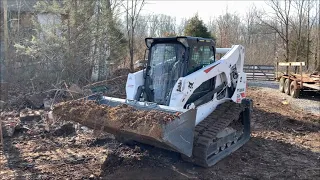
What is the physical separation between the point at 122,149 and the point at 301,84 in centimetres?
1098

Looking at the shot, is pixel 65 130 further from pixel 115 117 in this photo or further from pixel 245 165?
pixel 245 165

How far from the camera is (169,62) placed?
6613mm

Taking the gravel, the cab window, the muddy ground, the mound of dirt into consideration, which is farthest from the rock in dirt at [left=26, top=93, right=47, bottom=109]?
the gravel

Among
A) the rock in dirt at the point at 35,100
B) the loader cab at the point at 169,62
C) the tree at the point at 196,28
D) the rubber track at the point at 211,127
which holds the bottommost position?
the rock in dirt at the point at 35,100

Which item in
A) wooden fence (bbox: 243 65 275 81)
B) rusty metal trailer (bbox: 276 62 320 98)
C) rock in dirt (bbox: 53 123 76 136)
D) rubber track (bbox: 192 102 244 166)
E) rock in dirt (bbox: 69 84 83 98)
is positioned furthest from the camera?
wooden fence (bbox: 243 65 275 81)

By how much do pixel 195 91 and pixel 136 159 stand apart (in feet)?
5.49

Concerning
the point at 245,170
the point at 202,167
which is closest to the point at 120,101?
the point at 202,167

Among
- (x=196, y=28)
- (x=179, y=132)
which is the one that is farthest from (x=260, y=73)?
(x=179, y=132)

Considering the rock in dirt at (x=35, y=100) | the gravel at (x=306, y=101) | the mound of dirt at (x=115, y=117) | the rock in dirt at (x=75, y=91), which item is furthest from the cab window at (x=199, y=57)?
the rock in dirt at (x=35, y=100)

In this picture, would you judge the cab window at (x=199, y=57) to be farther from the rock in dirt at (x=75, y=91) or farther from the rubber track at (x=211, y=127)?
the rock in dirt at (x=75, y=91)

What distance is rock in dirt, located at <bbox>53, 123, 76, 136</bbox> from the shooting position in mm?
8359

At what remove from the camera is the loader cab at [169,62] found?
639 centimetres

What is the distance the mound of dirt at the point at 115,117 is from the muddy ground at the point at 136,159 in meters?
0.81

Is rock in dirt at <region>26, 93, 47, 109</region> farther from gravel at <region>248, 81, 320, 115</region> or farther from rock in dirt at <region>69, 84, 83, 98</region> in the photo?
gravel at <region>248, 81, 320, 115</region>
